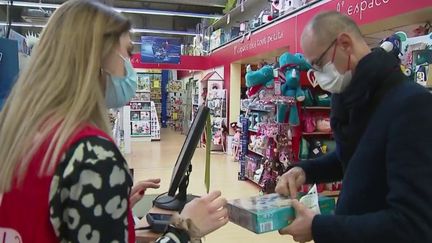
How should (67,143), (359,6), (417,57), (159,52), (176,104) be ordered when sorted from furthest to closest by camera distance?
(176,104), (159,52), (359,6), (417,57), (67,143)

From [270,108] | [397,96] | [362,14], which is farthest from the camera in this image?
[270,108]

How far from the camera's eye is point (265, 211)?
1.29m

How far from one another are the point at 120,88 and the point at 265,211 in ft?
2.16

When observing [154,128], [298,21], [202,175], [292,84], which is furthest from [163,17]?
[292,84]

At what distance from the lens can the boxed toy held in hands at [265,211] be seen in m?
1.28

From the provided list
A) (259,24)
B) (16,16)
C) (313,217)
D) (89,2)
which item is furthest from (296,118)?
(16,16)

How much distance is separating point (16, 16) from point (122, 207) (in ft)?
49.0

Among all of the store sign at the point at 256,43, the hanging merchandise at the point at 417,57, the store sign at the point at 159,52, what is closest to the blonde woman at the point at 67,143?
the hanging merchandise at the point at 417,57

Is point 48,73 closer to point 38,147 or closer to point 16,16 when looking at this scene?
point 38,147

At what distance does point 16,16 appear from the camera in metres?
13.4

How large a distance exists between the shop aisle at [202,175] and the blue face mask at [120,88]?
3.00m

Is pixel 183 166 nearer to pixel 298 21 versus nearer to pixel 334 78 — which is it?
pixel 334 78

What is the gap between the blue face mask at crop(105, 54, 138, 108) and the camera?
1.15 m

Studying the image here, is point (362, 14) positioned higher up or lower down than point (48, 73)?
higher up
